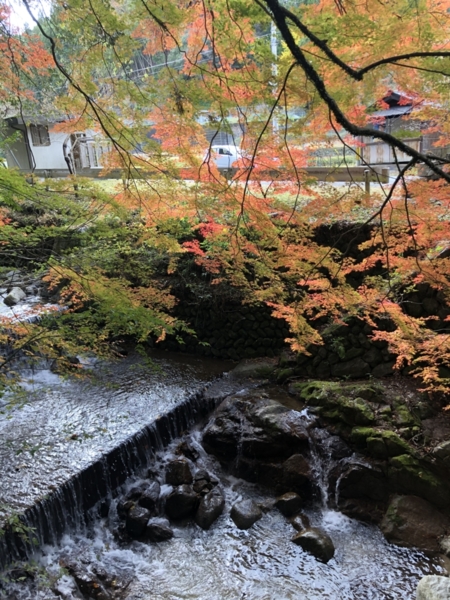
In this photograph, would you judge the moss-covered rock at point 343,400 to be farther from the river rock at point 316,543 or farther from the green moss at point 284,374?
the river rock at point 316,543

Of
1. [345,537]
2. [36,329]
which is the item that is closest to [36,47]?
[36,329]

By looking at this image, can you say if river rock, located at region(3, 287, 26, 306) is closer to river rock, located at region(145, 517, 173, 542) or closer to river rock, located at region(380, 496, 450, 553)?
river rock, located at region(145, 517, 173, 542)

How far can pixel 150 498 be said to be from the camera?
4949 mm

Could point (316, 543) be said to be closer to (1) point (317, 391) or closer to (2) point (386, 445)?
(2) point (386, 445)

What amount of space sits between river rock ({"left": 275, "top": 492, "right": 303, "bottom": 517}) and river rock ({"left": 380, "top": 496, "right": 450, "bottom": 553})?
0.96 metres

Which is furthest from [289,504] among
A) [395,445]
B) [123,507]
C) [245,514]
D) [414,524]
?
[123,507]

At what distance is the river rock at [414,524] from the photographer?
4.33 metres

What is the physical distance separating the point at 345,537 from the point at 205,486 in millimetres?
1734

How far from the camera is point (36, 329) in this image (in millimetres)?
4512

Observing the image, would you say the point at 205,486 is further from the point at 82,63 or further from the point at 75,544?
the point at 82,63

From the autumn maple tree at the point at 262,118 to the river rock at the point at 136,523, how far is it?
6.93 feet

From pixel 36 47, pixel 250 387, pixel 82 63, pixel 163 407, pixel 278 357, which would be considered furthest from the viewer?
pixel 278 357

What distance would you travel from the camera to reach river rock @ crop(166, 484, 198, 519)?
15.9 ft

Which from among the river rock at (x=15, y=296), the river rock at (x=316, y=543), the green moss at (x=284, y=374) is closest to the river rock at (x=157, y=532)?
the river rock at (x=316, y=543)
